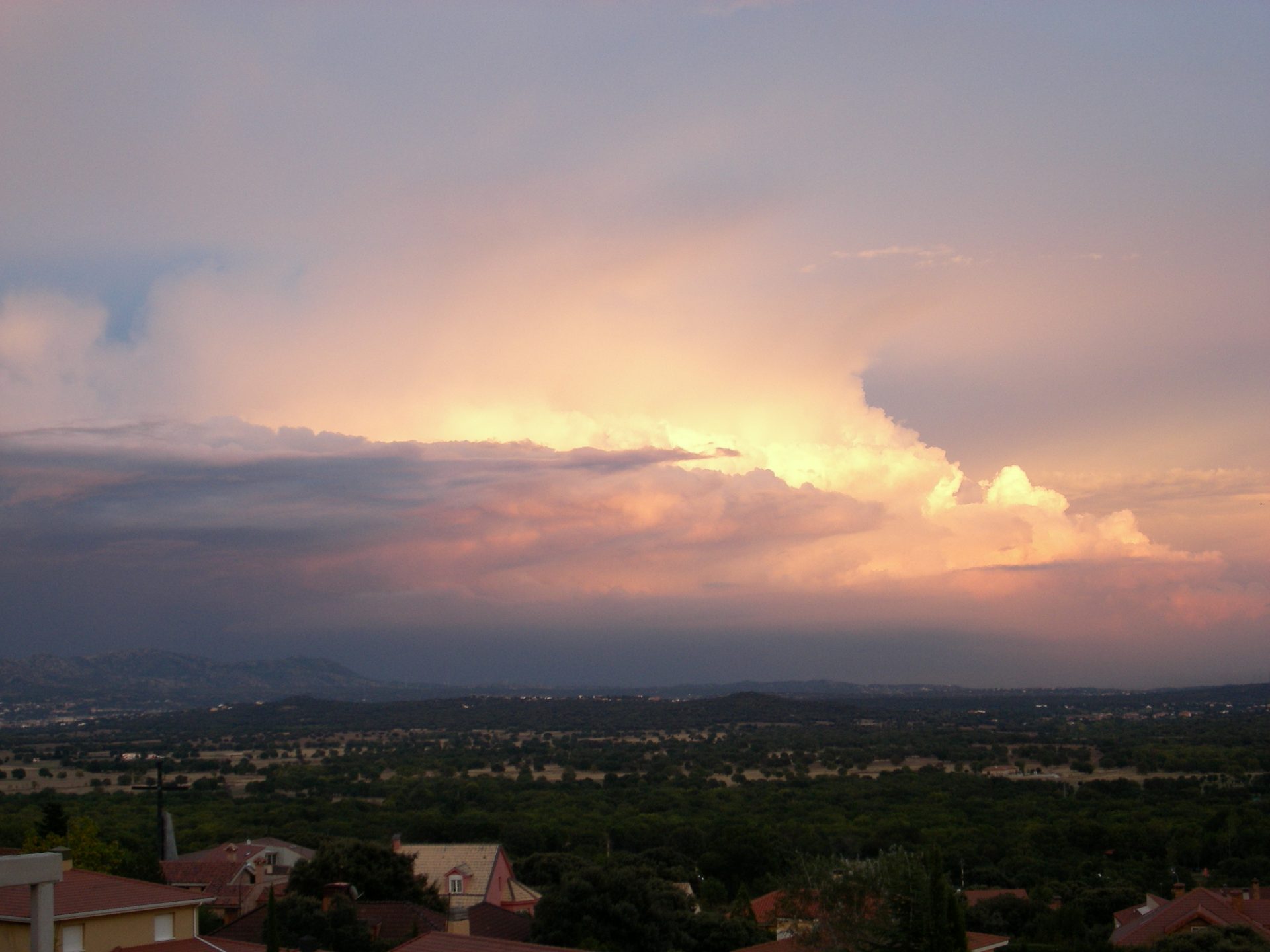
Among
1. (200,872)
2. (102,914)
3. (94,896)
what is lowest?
(200,872)

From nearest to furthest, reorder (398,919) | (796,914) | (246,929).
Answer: (796,914), (246,929), (398,919)

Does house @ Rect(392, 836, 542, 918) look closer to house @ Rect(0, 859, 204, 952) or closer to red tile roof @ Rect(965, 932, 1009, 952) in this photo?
red tile roof @ Rect(965, 932, 1009, 952)

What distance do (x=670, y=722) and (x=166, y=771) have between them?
95588 mm

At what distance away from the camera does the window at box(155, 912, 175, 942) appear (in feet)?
75.1

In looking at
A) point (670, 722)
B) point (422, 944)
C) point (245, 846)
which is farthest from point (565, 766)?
point (422, 944)

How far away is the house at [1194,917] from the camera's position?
30469 millimetres

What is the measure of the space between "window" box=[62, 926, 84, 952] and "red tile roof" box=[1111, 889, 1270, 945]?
78.5ft

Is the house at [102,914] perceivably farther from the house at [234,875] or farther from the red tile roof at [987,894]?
the red tile roof at [987,894]

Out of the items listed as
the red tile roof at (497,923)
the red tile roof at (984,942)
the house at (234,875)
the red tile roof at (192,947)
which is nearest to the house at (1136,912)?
the red tile roof at (984,942)

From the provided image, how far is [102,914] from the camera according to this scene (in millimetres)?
21672

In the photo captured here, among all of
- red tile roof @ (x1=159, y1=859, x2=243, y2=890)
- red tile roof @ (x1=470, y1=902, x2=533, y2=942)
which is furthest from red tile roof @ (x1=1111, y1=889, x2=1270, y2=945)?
red tile roof @ (x1=159, y1=859, x2=243, y2=890)

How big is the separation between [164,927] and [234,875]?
699 inches

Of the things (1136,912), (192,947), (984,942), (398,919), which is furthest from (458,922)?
(1136,912)

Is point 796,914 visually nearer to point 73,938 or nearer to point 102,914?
point 102,914
